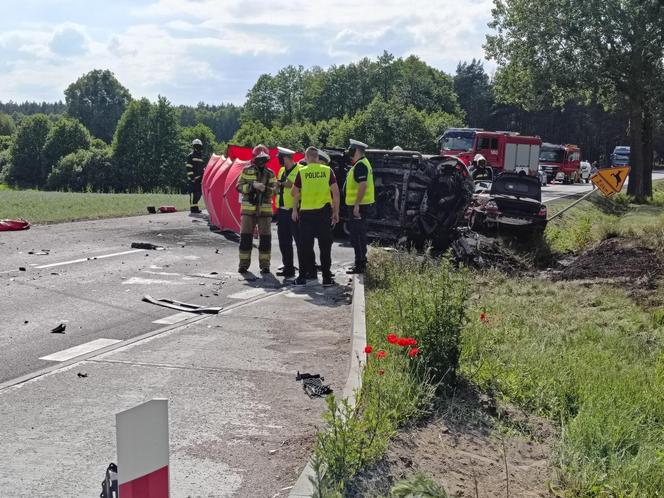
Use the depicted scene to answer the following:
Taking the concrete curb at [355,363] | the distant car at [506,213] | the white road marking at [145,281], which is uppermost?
the distant car at [506,213]

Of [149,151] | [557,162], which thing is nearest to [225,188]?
[557,162]

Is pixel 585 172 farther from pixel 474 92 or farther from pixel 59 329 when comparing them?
pixel 474 92

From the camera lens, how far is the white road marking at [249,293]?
36.7 ft

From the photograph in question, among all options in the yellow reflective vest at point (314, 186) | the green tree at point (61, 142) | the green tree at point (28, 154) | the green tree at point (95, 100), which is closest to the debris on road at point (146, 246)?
the yellow reflective vest at point (314, 186)

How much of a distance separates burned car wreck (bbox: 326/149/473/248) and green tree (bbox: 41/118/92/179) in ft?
262

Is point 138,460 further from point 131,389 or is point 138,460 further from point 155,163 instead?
point 155,163

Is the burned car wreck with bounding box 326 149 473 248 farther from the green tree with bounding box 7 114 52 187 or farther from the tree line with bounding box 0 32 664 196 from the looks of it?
the green tree with bounding box 7 114 52 187

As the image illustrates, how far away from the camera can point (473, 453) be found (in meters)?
5.04

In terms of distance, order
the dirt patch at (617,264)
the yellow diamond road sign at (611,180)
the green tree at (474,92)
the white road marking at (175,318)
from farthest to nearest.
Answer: the green tree at (474,92)
the yellow diamond road sign at (611,180)
the dirt patch at (617,264)
the white road marking at (175,318)

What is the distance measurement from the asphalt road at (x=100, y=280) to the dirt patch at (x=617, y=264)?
4200 millimetres

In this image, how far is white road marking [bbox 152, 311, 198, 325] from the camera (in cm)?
929

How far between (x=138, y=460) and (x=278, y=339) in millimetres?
5837

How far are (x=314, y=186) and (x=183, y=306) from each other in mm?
2915

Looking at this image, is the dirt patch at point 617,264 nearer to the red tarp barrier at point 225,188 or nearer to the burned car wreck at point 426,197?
the burned car wreck at point 426,197
